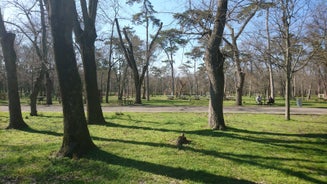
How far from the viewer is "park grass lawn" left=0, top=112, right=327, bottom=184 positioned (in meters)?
4.84

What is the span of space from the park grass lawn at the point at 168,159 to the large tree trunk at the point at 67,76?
44 centimetres

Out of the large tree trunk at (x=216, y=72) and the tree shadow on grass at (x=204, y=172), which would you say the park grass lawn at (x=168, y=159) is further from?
the large tree trunk at (x=216, y=72)

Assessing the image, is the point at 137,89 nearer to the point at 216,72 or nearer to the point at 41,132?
the point at 216,72

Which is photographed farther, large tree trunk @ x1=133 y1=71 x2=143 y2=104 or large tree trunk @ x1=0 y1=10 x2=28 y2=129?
large tree trunk @ x1=133 y1=71 x2=143 y2=104

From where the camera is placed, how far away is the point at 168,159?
5.86 meters

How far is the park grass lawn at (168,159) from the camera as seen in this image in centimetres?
484

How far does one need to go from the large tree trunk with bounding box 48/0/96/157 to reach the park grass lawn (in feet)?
1.43

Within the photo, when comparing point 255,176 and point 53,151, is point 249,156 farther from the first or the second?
point 53,151

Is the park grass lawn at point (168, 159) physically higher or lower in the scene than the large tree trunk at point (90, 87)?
lower

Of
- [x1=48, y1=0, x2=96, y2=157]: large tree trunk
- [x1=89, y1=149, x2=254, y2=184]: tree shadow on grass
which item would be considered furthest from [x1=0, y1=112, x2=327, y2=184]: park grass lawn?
[x1=48, y1=0, x2=96, y2=157]: large tree trunk

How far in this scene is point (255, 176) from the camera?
496 centimetres

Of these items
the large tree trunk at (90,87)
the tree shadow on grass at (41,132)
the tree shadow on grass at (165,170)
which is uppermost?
the large tree trunk at (90,87)

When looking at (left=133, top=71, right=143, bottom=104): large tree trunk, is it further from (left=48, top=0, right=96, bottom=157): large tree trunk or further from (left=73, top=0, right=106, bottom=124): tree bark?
(left=48, top=0, right=96, bottom=157): large tree trunk

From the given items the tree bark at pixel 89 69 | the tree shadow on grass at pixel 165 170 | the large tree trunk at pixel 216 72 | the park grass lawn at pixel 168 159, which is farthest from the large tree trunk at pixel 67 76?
the large tree trunk at pixel 216 72
